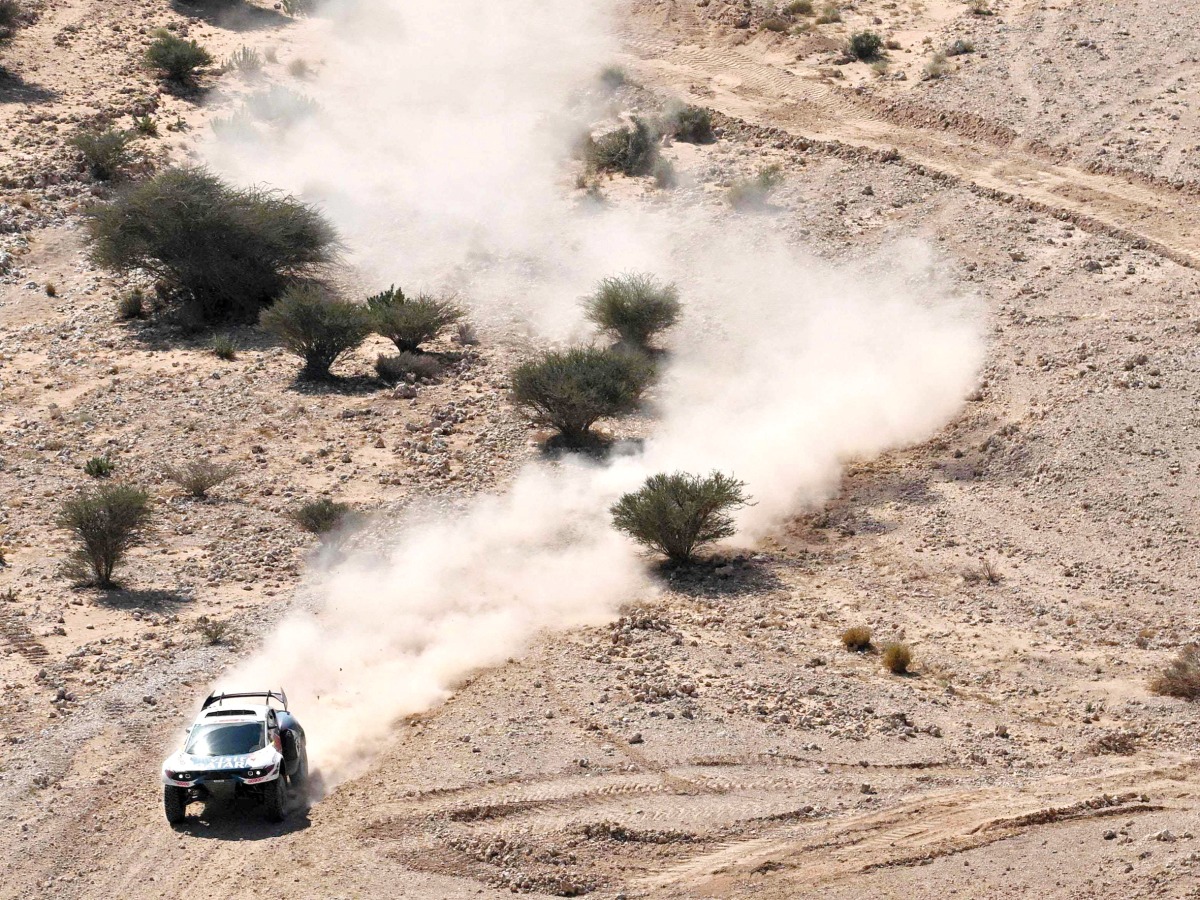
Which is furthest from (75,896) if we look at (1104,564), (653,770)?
(1104,564)

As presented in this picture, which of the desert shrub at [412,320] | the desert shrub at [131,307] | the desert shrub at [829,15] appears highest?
the desert shrub at [829,15]

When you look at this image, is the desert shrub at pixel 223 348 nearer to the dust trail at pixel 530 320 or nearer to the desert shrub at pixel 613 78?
the dust trail at pixel 530 320

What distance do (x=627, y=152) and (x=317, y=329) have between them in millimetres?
10453

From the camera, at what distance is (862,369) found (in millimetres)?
27156

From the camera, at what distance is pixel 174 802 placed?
14.7 m

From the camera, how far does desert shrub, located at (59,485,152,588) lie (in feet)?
67.5

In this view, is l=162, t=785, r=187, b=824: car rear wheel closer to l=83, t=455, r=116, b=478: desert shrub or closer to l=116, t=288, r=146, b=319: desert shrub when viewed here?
l=83, t=455, r=116, b=478: desert shrub

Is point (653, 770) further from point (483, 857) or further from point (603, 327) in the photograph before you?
point (603, 327)

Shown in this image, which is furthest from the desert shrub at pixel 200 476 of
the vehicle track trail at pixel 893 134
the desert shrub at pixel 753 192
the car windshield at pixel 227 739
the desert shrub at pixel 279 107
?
the desert shrub at pixel 279 107

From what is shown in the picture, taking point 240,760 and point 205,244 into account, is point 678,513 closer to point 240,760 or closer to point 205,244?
point 240,760

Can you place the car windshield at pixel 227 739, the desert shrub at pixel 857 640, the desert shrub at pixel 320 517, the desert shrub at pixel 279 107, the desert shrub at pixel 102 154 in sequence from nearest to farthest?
1. the car windshield at pixel 227 739
2. the desert shrub at pixel 857 640
3. the desert shrub at pixel 320 517
4. the desert shrub at pixel 102 154
5. the desert shrub at pixel 279 107

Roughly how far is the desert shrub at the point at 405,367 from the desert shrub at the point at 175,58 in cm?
1504

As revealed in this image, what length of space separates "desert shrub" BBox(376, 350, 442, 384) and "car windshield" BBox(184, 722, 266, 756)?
13694mm

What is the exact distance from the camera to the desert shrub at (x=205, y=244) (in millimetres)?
31172
